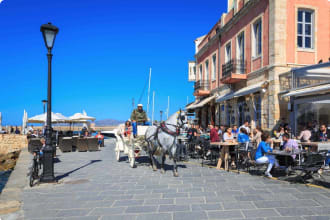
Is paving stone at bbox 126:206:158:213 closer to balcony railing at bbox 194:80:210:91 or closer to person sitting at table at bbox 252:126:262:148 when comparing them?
person sitting at table at bbox 252:126:262:148

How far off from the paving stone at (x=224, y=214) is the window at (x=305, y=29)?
12054 mm

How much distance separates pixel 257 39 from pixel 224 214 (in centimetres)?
1334

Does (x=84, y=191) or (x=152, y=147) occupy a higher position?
(x=152, y=147)

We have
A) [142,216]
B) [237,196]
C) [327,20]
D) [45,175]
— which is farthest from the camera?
[327,20]

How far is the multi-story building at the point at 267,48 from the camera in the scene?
1327cm

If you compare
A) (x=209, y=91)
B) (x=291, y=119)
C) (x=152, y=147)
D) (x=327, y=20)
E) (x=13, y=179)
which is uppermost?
(x=327, y=20)

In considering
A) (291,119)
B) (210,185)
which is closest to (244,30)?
(291,119)

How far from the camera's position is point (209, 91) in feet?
75.4

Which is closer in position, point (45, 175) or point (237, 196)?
point (237, 196)

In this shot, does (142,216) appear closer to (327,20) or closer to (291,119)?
(291,119)

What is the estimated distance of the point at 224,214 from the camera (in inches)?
170

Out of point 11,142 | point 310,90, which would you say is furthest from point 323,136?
point 11,142

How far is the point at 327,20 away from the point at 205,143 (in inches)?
377

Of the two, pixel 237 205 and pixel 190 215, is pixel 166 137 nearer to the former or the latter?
pixel 237 205
